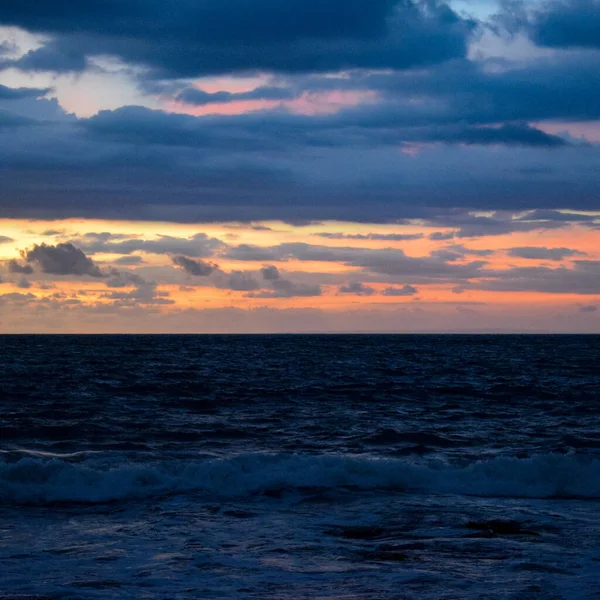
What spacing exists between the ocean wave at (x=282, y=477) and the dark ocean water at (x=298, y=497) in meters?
0.05

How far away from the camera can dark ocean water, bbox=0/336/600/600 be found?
1081 cm

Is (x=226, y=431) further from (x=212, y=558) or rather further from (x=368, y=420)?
(x=212, y=558)

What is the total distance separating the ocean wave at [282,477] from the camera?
17141mm

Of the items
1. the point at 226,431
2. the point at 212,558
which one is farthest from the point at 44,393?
the point at 212,558

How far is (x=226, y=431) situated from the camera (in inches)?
1024

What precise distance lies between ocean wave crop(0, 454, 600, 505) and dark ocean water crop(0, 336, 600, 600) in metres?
0.05

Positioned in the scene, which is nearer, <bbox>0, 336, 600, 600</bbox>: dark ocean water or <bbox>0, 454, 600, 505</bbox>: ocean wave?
<bbox>0, 336, 600, 600</bbox>: dark ocean water

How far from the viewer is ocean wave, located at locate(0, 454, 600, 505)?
17.1 metres

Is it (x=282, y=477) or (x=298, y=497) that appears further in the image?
(x=282, y=477)

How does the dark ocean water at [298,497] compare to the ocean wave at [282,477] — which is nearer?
the dark ocean water at [298,497]

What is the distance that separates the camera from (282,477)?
18.3 meters

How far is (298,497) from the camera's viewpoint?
54.7 feet

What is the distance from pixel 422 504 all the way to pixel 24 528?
25.7 ft

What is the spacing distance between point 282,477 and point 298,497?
169cm
